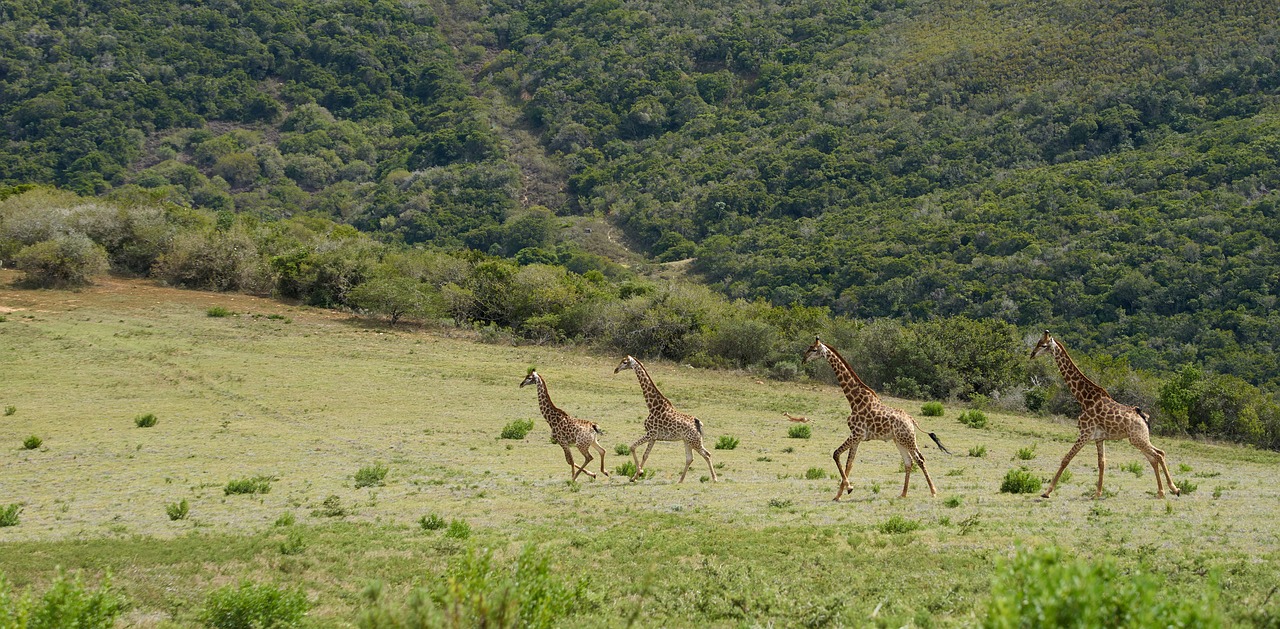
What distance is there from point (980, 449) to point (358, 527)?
1468 cm

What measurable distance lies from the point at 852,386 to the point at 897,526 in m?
3.43

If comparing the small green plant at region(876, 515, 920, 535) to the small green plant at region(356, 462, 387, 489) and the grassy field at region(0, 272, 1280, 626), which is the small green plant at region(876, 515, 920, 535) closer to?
the grassy field at region(0, 272, 1280, 626)

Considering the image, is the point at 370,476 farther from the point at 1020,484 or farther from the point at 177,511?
the point at 1020,484

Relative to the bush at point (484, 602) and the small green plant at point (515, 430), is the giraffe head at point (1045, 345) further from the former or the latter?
the small green plant at point (515, 430)

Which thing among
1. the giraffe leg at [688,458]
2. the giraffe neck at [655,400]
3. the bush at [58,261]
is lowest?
the bush at [58,261]

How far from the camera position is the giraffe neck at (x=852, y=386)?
14.6m

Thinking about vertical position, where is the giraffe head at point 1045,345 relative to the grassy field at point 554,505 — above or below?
above

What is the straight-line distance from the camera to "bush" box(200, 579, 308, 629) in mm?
8562

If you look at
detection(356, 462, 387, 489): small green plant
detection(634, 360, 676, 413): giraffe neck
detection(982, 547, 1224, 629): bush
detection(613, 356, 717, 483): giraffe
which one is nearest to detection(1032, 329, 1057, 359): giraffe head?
detection(613, 356, 717, 483): giraffe

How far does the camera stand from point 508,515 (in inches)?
555

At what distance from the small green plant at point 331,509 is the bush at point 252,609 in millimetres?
5395

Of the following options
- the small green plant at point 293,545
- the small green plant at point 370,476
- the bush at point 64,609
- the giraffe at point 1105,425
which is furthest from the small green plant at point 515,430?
the bush at point 64,609

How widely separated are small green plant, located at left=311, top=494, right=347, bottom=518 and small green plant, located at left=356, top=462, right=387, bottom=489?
5.65 ft

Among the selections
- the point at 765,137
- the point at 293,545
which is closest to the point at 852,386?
the point at 293,545
